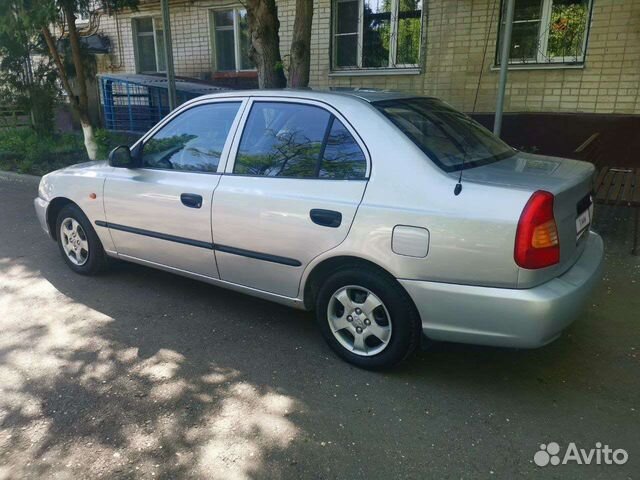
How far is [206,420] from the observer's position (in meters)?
2.75

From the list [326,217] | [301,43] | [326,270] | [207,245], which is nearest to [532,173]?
[326,217]

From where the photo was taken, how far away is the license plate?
2967mm

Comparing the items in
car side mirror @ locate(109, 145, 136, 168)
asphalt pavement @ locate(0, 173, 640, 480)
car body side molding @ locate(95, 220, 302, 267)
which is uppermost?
car side mirror @ locate(109, 145, 136, 168)

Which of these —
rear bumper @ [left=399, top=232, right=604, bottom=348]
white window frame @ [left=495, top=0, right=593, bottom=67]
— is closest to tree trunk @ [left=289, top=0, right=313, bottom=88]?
white window frame @ [left=495, top=0, right=593, bottom=67]

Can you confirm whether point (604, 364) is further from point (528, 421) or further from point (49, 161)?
point (49, 161)

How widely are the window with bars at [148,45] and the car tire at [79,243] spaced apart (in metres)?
9.91

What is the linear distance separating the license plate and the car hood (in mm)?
211

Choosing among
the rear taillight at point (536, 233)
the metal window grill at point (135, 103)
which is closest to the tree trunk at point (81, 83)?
the metal window grill at point (135, 103)

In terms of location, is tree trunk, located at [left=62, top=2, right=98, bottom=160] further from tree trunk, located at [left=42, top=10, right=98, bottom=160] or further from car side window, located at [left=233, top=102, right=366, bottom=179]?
car side window, located at [left=233, top=102, right=366, bottom=179]

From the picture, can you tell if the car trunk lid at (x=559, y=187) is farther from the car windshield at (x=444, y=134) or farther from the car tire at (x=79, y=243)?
the car tire at (x=79, y=243)

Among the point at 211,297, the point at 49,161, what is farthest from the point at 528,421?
the point at 49,161

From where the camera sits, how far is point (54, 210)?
15.9ft

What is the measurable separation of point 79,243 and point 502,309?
3744 millimetres

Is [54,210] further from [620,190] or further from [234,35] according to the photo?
[234,35]
